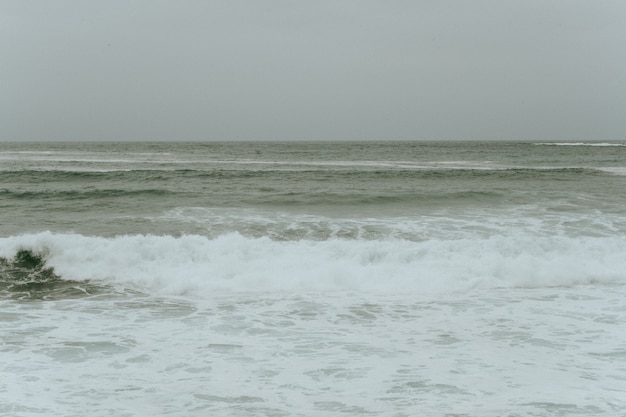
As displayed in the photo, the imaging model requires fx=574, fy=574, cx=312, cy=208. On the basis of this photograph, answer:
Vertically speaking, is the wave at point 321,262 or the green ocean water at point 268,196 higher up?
the green ocean water at point 268,196

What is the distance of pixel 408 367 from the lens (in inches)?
235

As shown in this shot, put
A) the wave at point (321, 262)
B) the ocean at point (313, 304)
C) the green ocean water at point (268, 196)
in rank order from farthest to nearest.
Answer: the green ocean water at point (268, 196) < the wave at point (321, 262) < the ocean at point (313, 304)

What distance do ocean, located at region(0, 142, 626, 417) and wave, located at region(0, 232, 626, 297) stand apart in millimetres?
43

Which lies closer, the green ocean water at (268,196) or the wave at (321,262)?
the wave at (321,262)

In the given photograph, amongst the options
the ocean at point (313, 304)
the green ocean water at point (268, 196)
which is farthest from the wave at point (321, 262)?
the green ocean water at point (268, 196)

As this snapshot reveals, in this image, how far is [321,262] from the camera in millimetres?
10773

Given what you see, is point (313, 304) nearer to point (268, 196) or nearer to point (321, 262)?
point (321, 262)

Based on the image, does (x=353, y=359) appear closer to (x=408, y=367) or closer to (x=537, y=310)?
(x=408, y=367)

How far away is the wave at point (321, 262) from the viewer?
9.84 metres

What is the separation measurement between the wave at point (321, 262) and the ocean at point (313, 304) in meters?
0.04

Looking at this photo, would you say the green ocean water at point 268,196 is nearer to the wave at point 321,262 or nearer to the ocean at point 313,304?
the ocean at point 313,304

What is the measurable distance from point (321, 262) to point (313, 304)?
2.32m

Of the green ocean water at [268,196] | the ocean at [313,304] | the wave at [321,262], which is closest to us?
the ocean at [313,304]

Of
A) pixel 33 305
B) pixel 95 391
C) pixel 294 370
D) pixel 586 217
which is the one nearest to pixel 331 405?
pixel 294 370
